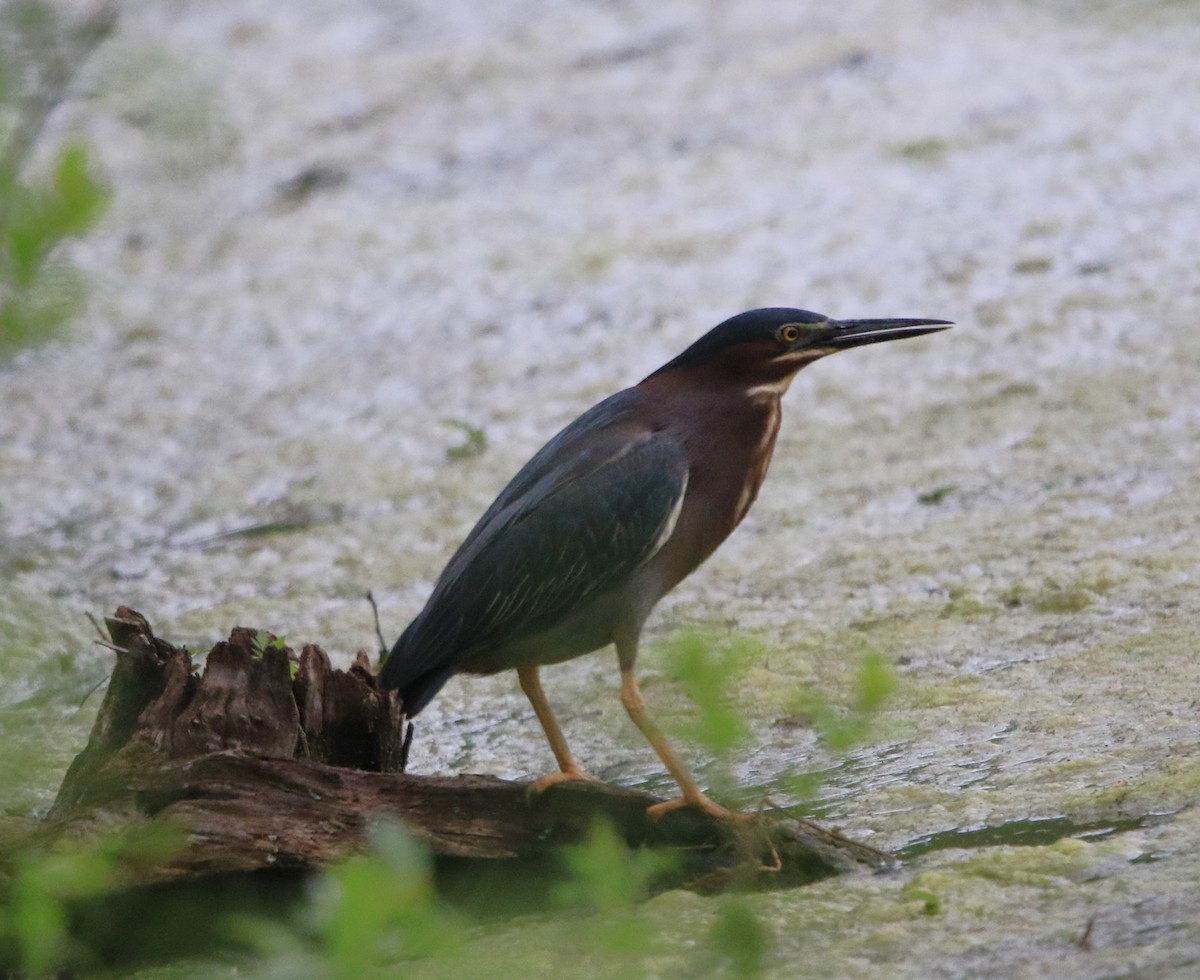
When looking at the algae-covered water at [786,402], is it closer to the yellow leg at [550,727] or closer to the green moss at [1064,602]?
the green moss at [1064,602]

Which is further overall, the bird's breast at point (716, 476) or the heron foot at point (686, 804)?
the bird's breast at point (716, 476)

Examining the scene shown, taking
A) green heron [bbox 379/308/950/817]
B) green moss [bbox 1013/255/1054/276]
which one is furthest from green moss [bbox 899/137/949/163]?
green heron [bbox 379/308/950/817]

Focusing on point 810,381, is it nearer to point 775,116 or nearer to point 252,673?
point 775,116

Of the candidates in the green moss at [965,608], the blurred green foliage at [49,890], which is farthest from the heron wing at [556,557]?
the green moss at [965,608]

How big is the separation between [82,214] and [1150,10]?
9.92m

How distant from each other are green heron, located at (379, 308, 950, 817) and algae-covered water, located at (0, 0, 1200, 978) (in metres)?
0.30

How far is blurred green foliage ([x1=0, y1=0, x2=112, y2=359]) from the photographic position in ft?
4.77

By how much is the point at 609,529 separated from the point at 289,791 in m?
0.90

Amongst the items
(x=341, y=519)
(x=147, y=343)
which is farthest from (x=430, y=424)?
(x=147, y=343)

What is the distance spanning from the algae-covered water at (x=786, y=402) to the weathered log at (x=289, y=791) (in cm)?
22

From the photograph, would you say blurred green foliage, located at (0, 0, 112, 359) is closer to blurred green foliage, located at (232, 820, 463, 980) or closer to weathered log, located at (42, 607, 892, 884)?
blurred green foliage, located at (232, 820, 463, 980)

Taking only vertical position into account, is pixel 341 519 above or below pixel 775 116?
below

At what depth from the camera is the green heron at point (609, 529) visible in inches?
147

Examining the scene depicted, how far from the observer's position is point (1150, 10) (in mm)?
10242
